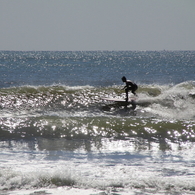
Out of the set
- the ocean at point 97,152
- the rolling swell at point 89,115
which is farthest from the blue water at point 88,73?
the ocean at point 97,152

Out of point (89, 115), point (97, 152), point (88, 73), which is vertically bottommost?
point (97, 152)

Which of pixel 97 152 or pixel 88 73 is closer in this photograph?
pixel 97 152

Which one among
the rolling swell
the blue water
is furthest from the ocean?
the blue water

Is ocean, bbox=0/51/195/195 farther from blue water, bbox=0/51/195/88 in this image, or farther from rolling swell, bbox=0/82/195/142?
blue water, bbox=0/51/195/88

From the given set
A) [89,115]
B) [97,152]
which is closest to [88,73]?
[89,115]

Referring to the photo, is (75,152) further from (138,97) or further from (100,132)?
(138,97)

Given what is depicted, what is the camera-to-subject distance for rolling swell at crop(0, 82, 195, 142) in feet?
33.4

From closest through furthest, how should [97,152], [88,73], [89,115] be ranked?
[97,152]
[89,115]
[88,73]

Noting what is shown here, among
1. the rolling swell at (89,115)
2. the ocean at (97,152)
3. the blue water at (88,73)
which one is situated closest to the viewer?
the ocean at (97,152)

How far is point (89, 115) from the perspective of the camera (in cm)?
1405

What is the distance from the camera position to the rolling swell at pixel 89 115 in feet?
33.4

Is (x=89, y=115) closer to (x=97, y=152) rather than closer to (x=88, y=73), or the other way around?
(x=97, y=152)

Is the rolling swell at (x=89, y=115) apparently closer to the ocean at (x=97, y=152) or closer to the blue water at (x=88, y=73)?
the ocean at (x=97, y=152)

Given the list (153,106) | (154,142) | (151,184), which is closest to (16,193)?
(151,184)
